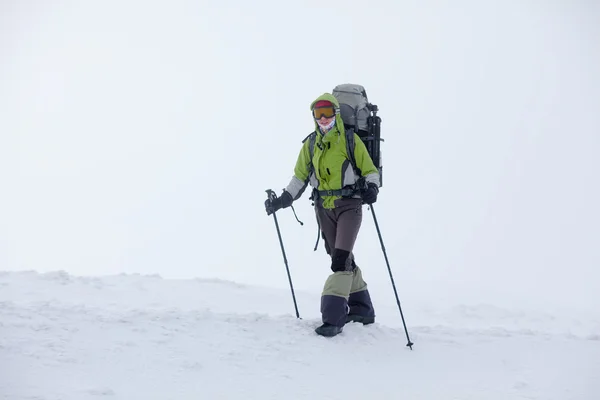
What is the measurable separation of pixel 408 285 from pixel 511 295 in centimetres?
282

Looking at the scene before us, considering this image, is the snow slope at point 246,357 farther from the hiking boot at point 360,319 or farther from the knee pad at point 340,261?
the knee pad at point 340,261

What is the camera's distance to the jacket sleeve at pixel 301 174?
298 inches

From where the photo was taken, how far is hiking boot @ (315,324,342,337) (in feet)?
22.0

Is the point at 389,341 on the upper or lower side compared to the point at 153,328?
lower

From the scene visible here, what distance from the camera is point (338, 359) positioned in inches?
242

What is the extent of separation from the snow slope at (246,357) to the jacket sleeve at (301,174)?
1631mm

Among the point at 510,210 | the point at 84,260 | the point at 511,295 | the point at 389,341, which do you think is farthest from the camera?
the point at 84,260

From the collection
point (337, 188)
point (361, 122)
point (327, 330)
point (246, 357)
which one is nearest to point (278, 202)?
point (337, 188)

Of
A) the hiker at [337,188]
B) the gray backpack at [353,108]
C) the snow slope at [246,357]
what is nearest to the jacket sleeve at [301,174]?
the hiker at [337,188]

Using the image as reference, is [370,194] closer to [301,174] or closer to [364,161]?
[364,161]

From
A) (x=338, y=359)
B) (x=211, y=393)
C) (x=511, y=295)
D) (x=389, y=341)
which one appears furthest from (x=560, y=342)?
(x=511, y=295)

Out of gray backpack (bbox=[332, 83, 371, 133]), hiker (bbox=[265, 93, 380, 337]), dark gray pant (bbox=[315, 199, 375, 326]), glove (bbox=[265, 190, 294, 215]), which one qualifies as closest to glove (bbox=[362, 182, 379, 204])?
hiker (bbox=[265, 93, 380, 337])

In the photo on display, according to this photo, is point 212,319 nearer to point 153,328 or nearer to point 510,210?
point 153,328

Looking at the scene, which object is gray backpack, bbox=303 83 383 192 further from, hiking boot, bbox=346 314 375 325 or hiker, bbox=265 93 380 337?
hiking boot, bbox=346 314 375 325
